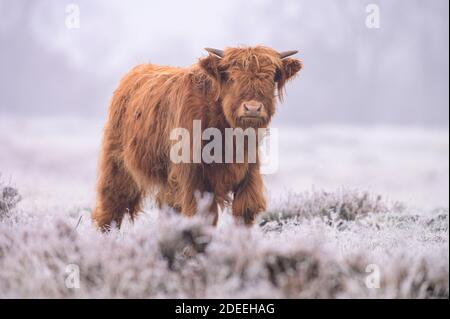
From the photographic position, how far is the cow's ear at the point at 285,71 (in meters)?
5.74

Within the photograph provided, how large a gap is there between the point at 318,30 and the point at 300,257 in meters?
56.5

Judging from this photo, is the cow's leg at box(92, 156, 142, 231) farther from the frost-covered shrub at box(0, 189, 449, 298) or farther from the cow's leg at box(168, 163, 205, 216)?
the frost-covered shrub at box(0, 189, 449, 298)

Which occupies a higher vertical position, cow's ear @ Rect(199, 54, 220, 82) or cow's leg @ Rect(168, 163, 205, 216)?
cow's ear @ Rect(199, 54, 220, 82)

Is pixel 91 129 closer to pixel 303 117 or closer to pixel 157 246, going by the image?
pixel 303 117

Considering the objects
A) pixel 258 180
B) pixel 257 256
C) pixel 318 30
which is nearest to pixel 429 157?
pixel 258 180

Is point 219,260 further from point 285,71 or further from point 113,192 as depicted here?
point 113,192

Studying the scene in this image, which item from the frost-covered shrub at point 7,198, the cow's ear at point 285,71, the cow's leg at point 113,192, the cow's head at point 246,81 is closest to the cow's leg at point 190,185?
the cow's head at point 246,81

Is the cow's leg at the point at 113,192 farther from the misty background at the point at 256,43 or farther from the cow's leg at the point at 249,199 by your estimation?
the misty background at the point at 256,43

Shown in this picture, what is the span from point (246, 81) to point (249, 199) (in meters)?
0.91

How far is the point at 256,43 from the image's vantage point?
146 ft

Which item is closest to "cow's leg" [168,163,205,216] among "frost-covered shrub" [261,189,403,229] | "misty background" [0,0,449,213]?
"frost-covered shrub" [261,189,403,229]

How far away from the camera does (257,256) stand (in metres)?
4.27

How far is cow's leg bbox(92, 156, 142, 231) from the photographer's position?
6594 mm

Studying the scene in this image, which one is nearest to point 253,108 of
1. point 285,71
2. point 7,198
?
point 285,71
